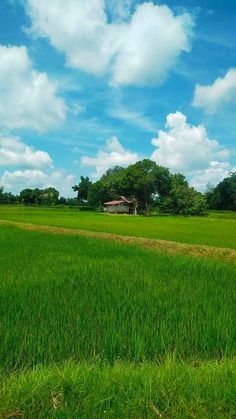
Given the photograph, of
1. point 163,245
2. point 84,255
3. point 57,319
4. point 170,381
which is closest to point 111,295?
point 57,319

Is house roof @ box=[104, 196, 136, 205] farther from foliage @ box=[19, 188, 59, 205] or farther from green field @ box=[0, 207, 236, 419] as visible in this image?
green field @ box=[0, 207, 236, 419]

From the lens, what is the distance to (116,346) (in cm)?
362

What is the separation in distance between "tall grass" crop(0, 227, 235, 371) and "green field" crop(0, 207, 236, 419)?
12 millimetres

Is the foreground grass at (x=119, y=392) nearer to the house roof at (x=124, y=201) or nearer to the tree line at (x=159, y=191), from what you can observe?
the tree line at (x=159, y=191)

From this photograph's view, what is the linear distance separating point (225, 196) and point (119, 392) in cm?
7661

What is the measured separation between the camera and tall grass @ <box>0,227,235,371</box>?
3.57 m

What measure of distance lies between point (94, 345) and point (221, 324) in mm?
1371

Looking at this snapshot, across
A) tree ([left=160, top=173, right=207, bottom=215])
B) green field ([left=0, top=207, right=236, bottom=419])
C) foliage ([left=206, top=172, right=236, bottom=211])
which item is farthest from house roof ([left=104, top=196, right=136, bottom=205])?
green field ([left=0, top=207, right=236, bottom=419])

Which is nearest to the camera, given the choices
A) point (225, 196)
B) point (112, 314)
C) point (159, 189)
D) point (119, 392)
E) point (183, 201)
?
point (119, 392)

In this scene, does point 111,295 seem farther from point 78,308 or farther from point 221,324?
point 221,324

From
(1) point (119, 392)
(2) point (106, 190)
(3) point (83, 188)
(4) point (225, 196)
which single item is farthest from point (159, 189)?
(1) point (119, 392)

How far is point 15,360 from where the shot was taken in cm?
334

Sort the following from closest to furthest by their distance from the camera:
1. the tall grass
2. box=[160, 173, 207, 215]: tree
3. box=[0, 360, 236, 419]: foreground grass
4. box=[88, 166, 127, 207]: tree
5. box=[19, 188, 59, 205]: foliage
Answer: box=[0, 360, 236, 419]: foreground grass, the tall grass, box=[160, 173, 207, 215]: tree, box=[88, 166, 127, 207]: tree, box=[19, 188, 59, 205]: foliage

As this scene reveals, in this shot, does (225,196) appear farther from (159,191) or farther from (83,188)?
(83,188)
